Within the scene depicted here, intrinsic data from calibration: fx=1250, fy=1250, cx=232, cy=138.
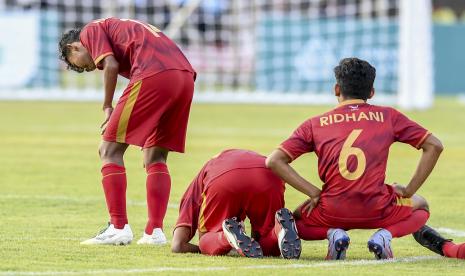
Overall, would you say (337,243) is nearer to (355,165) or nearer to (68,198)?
(355,165)

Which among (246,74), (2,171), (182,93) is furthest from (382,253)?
(246,74)

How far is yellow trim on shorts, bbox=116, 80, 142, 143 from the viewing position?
8.56 metres

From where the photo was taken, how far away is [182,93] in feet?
28.7

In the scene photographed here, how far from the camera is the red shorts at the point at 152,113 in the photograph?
858cm

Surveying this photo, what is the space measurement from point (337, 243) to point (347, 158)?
537mm

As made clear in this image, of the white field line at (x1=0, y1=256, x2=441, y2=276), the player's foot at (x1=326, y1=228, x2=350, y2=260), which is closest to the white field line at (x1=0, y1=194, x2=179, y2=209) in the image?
the player's foot at (x1=326, y1=228, x2=350, y2=260)

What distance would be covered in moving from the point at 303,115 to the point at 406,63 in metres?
2.85

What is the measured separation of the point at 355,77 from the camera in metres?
7.78

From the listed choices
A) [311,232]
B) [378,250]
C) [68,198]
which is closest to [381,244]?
[378,250]

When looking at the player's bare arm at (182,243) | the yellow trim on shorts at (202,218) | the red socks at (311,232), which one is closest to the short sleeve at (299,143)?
the red socks at (311,232)

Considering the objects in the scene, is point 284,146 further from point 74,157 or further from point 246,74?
point 246,74

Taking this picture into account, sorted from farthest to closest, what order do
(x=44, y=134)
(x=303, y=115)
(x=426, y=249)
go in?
(x=303, y=115), (x=44, y=134), (x=426, y=249)

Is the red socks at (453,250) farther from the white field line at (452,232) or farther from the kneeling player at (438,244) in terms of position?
the white field line at (452,232)

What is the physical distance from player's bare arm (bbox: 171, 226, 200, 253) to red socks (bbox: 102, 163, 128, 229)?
574 mm
